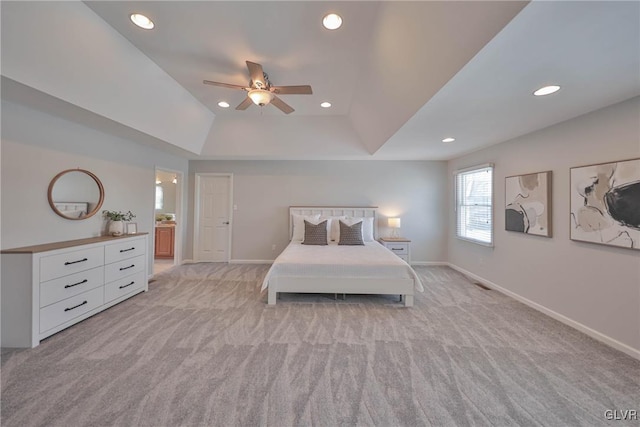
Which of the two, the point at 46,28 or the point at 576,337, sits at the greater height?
the point at 46,28

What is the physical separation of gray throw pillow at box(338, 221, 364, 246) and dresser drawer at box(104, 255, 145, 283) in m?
3.23

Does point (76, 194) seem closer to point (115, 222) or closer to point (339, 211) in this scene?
point (115, 222)

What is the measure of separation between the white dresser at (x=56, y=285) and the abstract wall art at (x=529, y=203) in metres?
5.48

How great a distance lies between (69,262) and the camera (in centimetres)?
247

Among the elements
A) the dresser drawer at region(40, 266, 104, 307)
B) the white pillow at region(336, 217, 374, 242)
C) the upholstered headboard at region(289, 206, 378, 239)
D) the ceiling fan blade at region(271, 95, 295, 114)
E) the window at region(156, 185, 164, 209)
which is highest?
the ceiling fan blade at region(271, 95, 295, 114)

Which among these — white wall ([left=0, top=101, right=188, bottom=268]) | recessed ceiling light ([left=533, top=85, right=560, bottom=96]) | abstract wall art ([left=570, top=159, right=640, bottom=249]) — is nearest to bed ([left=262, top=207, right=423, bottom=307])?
abstract wall art ([left=570, top=159, right=640, bottom=249])

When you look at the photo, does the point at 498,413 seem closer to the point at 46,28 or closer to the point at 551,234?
the point at 551,234

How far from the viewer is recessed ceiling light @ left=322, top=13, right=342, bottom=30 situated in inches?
80.6

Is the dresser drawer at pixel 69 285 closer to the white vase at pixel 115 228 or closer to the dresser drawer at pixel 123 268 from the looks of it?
the dresser drawer at pixel 123 268

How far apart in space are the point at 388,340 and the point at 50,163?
4.21 meters

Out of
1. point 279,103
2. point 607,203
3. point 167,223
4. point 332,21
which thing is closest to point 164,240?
point 167,223

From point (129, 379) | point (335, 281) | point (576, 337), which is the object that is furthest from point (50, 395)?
point (576, 337)

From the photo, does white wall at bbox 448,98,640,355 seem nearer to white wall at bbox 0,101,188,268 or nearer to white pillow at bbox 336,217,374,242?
white pillow at bbox 336,217,374,242

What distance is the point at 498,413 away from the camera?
1533mm
